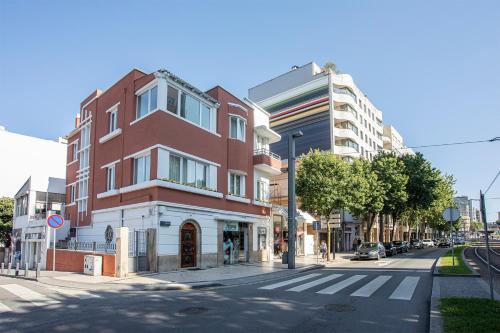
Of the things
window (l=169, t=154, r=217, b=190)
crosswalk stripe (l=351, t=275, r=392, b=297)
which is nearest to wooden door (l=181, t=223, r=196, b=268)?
window (l=169, t=154, r=217, b=190)

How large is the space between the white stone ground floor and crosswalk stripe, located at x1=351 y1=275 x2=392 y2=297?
31.8 feet

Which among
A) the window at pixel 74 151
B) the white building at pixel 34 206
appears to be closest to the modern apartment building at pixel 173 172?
the window at pixel 74 151

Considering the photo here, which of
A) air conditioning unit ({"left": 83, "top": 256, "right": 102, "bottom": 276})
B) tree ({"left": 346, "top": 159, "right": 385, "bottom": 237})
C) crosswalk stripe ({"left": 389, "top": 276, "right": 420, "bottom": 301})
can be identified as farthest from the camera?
tree ({"left": 346, "top": 159, "right": 385, "bottom": 237})

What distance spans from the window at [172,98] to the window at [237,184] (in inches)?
257

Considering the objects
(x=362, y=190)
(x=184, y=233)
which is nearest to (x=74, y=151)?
(x=184, y=233)

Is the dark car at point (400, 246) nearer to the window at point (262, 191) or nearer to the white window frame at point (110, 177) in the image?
the window at point (262, 191)

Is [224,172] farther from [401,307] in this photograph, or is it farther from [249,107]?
[401,307]

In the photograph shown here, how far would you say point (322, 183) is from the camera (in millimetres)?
27156

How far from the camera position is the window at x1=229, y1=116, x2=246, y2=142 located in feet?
83.2

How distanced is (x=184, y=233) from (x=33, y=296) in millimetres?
9170

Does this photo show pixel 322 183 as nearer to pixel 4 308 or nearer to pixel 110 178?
pixel 110 178

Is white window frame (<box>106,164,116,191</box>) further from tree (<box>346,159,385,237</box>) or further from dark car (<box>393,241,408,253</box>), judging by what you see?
dark car (<box>393,241,408,253</box>)

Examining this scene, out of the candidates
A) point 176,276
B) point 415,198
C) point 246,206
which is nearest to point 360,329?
point 176,276

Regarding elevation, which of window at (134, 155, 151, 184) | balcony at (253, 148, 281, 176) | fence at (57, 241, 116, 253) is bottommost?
fence at (57, 241, 116, 253)
